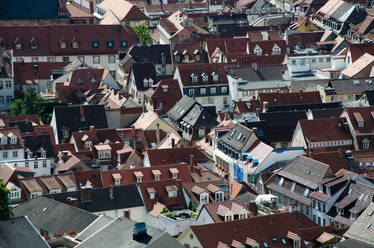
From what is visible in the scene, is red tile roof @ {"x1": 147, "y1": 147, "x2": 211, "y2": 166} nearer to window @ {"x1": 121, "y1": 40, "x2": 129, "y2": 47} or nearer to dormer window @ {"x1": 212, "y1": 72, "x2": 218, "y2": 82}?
dormer window @ {"x1": 212, "y1": 72, "x2": 218, "y2": 82}

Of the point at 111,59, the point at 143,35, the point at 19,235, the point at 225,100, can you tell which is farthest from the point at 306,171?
the point at 143,35

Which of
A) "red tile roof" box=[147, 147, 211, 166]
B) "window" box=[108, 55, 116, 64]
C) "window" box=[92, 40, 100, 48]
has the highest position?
"window" box=[92, 40, 100, 48]

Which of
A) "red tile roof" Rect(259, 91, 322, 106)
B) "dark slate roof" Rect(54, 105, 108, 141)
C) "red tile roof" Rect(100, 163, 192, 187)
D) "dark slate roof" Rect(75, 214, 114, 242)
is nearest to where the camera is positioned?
"dark slate roof" Rect(75, 214, 114, 242)

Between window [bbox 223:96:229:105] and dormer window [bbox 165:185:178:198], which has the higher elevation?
window [bbox 223:96:229:105]

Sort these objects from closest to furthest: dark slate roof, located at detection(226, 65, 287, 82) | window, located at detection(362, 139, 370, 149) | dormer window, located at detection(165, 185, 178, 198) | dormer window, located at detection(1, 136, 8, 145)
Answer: dormer window, located at detection(165, 185, 178, 198), window, located at detection(362, 139, 370, 149), dormer window, located at detection(1, 136, 8, 145), dark slate roof, located at detection(226, 65, 287, 82)

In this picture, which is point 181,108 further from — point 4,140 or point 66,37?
point 66,37

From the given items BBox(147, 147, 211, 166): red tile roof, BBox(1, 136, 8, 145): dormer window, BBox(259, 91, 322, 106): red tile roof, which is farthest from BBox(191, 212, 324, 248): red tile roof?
BBox(259, 91, 322, 106): red tile roof

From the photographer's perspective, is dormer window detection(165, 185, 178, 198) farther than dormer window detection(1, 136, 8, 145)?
No
